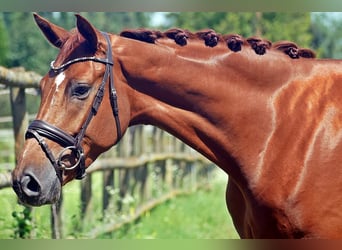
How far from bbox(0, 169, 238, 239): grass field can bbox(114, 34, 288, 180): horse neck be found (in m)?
2.07

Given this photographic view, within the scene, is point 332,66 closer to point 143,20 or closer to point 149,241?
point 149,241

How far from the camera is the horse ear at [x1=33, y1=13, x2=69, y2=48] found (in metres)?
3.29

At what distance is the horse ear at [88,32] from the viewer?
9.96 feet

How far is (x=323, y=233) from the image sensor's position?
10.0 ft

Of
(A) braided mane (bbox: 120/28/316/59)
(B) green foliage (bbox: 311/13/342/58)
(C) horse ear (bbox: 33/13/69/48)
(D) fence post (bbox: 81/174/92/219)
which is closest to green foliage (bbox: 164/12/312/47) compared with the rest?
(B) green foliage (bbox: 311/13/342/58)

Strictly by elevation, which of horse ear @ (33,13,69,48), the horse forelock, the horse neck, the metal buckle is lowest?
the metal buckle

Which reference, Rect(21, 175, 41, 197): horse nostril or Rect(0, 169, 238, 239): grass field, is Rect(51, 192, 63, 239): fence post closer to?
Rect(0, 169, 238, 239): grass field

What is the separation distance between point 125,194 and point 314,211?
5.59 meters

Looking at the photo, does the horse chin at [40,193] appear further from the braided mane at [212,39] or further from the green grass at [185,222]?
the green grass at [185,222]

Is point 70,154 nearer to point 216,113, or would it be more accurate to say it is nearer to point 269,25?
point 216,113

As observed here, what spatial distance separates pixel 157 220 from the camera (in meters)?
8.63

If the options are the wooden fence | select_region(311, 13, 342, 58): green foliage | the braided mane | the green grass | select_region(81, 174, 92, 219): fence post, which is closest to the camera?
the braided mane

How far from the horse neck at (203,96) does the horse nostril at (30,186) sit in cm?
64

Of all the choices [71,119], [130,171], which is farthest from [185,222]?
[71,119]
